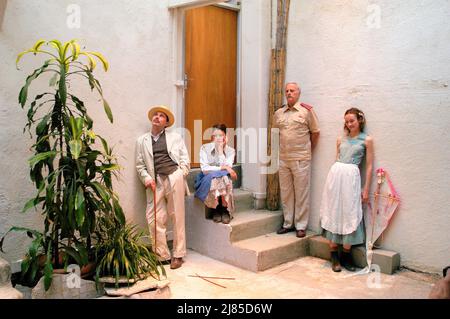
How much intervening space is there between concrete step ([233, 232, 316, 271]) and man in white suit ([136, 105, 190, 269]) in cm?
63

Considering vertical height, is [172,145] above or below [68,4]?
below

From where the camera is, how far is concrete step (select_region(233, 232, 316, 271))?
420 cm

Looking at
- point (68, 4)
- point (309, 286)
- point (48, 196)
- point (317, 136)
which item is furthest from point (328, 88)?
point (48, 196)

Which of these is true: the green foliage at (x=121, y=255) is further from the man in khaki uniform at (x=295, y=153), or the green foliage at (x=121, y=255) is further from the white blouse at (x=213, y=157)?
the man in khaki uniform at (x=295, y=153)

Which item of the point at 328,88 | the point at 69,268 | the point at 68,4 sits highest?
the point at 68,4

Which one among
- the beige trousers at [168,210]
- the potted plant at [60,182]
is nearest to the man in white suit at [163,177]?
the beige trousers at [168,210]

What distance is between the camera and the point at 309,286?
3.85 m

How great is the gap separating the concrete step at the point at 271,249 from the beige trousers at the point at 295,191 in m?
0.17

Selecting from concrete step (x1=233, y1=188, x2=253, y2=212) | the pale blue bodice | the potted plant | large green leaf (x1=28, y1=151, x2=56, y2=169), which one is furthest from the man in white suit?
the pale blue bodice

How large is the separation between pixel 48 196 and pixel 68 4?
5.81 feet

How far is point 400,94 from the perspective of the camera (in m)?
4.12

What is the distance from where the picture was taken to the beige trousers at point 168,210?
169 inches

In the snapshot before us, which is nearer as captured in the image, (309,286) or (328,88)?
(309,286)

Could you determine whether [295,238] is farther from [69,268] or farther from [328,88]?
[69,268]
